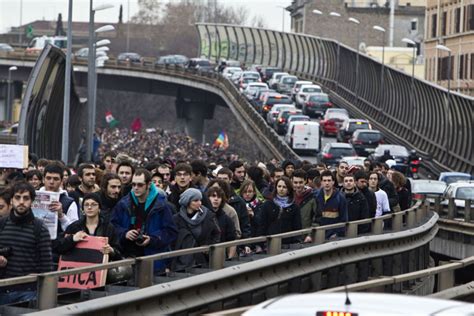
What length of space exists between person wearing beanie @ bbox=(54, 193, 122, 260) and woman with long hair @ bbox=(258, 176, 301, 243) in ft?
11.7

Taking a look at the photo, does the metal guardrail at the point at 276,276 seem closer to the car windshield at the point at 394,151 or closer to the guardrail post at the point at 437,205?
the guardrail post at the point at 437,205

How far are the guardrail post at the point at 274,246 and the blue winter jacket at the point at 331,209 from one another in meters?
2.70

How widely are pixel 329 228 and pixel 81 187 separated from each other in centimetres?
285

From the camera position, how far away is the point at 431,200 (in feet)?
124

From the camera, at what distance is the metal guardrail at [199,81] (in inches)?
1486

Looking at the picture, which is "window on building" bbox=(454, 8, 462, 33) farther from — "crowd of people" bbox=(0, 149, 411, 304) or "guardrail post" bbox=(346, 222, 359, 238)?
"guardrail post" bbox=(346, 222, 359, 238)

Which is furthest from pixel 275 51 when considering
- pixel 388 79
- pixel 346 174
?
pixel 346 174

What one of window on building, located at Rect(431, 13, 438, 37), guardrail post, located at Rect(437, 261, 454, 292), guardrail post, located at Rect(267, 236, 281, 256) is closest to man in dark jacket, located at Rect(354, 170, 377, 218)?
guardrail post, located at Rect(267, 236, 281, 256)

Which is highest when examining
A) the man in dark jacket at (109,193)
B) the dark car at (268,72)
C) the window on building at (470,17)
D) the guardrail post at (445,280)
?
the window on building at (470,17)

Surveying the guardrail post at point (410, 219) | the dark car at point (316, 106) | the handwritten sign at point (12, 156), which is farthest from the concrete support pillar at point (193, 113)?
the handwritten sign at point (12, 156)

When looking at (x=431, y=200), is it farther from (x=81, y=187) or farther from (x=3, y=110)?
(x=3, y=110)

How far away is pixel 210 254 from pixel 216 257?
8 cm

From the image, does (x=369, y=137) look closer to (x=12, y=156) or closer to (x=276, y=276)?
(x=12, y=156)

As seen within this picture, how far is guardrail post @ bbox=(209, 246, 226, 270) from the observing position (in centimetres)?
1515
